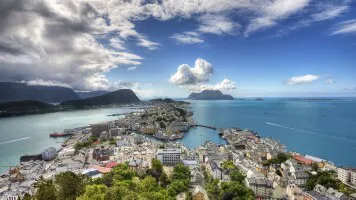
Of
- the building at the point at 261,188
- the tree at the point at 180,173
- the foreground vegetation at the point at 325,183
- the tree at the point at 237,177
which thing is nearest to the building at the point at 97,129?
the tree at the point at 180,173

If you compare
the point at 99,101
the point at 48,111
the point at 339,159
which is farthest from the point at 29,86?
the point at 339,159

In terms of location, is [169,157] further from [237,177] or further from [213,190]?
[213,190]

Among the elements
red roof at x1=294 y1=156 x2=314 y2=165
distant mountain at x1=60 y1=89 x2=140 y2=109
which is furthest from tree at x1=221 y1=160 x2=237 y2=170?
distant mountain at x1=60 y1=89 x2=140 y2=109

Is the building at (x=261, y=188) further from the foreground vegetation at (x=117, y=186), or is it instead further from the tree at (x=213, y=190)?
the foreground vegetation at (x=117, y=186)

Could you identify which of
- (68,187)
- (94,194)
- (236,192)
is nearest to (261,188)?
(236,192)

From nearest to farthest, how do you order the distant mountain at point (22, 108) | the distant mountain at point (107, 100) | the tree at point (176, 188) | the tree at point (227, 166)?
1. the tree at point (176, 188)
2. the tree at point (227, 166)
3. the distant mountain at point (22, 108)
4. the distant mountain at point (107, 100)

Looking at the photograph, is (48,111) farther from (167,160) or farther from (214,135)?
(167,160)
